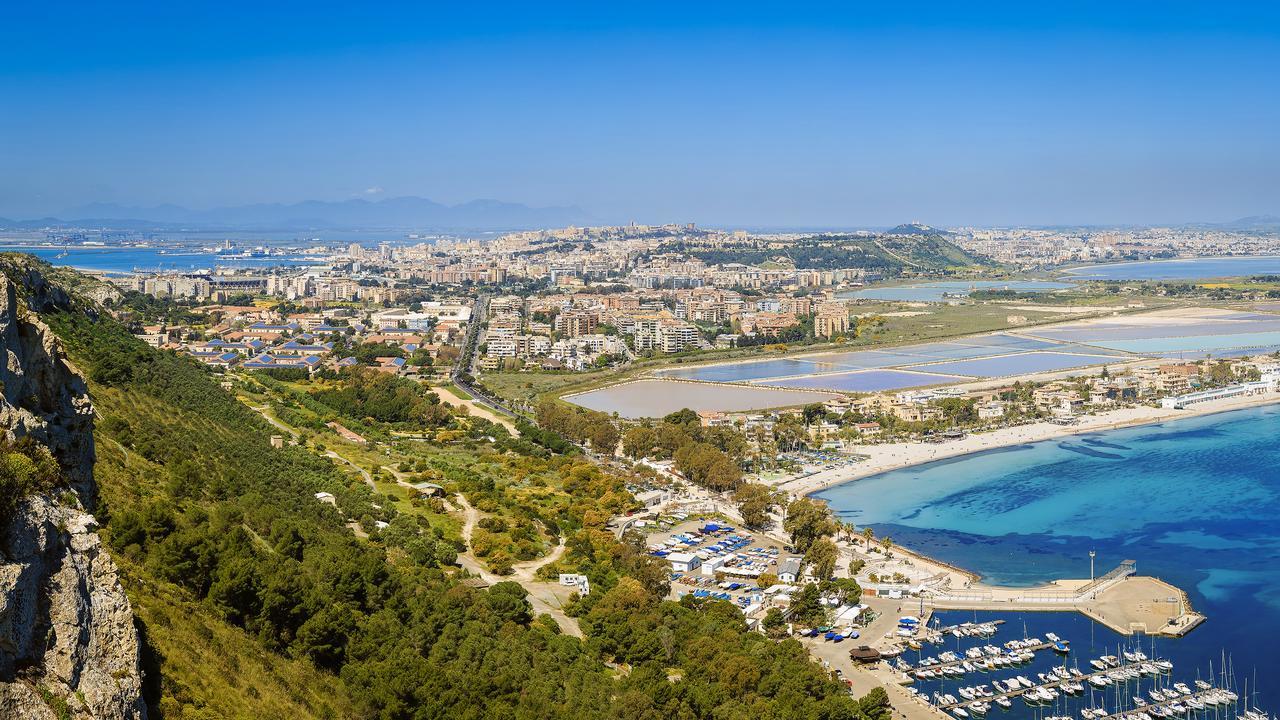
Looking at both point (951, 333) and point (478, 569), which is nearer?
point (478, 569)

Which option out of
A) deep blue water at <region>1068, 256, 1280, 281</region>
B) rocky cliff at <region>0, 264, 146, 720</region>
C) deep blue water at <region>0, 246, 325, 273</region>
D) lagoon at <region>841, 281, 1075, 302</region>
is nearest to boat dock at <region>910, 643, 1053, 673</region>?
rocky cliff at <region>0, 264, 146, 720</region>

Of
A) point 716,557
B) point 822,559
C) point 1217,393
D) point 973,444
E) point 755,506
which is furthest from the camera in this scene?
point 1217,393

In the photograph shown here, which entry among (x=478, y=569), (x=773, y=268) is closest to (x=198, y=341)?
(x=478, y=569)

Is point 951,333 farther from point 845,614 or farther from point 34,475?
point 34,475

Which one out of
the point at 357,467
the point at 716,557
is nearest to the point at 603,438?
the point at 357,467

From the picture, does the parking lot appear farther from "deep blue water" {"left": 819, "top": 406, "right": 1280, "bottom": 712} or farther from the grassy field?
"deep blue water" {"left": 819, "top": 406, "right": 1280, "bottom": 712}

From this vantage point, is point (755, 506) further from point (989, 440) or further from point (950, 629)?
point (989, 440)
